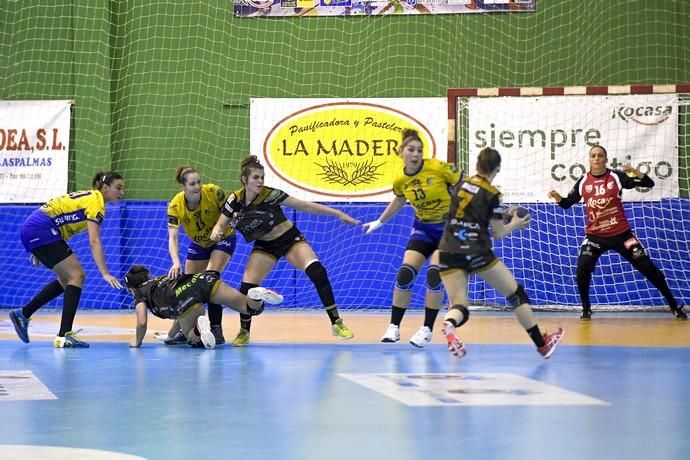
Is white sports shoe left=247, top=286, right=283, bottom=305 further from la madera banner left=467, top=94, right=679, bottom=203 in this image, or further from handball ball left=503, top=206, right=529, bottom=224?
la madera banner left=467, top=94, right=679, bottom=203

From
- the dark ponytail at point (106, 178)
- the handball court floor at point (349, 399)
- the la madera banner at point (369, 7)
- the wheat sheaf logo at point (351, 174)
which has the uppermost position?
the la madera banner at point (369, 7)

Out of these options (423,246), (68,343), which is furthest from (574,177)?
(68,343)

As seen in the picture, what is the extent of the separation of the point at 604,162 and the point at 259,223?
514cm

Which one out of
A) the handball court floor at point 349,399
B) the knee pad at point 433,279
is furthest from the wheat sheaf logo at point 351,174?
the knee pad at point 433,279

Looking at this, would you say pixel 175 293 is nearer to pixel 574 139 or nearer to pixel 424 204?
pixel 424 204

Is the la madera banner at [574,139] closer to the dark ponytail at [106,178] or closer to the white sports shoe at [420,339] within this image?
the white sports shoe at [420,339]

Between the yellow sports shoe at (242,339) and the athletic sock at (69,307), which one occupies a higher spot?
the athletic sock at (69,307)

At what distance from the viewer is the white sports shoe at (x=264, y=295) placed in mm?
10273

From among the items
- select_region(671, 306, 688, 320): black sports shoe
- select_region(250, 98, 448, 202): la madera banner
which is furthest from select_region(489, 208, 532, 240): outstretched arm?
select_region(250, 98, 448, 202): la madera banner

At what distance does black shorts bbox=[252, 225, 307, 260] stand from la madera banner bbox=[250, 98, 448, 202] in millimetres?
5700

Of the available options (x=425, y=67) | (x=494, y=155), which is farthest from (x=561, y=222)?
(x=494, y=155)

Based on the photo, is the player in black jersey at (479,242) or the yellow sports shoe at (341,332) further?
the yellow sports shoe at (341,332)

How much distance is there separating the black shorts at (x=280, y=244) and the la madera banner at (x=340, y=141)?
18.7 feet

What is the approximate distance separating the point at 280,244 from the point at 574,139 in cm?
624
